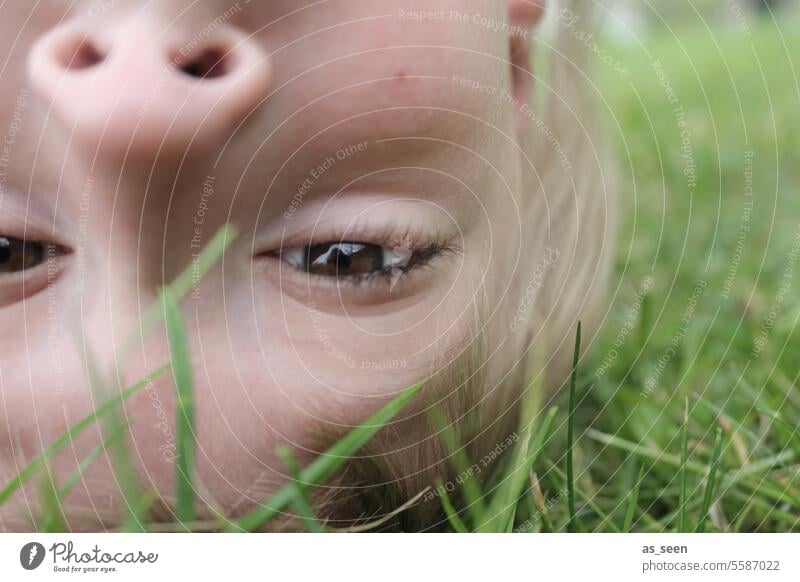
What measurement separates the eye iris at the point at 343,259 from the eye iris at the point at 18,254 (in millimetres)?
129

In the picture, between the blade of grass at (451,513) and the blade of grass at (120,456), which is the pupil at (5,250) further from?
the blade of grass at (451,513)

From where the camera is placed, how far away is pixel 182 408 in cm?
38

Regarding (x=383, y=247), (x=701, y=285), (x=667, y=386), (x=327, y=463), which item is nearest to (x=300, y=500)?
(x=327, y=463)

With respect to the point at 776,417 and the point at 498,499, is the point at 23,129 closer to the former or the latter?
the point at 498,499

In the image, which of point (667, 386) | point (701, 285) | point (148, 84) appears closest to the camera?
point (148, 84)

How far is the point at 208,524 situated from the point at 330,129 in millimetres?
190

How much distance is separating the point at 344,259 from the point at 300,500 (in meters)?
0.12

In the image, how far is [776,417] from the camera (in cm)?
46

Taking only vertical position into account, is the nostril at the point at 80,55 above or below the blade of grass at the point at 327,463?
above

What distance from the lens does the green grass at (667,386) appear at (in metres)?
0.39

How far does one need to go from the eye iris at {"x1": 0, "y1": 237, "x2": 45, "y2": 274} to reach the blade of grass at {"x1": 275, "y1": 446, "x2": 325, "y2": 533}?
149 mm

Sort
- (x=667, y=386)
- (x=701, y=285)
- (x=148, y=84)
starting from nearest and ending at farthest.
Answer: (x=148, y=84), (x=667, y=386), (x=701, y=285)

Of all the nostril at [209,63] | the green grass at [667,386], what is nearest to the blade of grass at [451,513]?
the green grass at [667,386]

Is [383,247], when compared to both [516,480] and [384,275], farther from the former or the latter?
[516,480]
